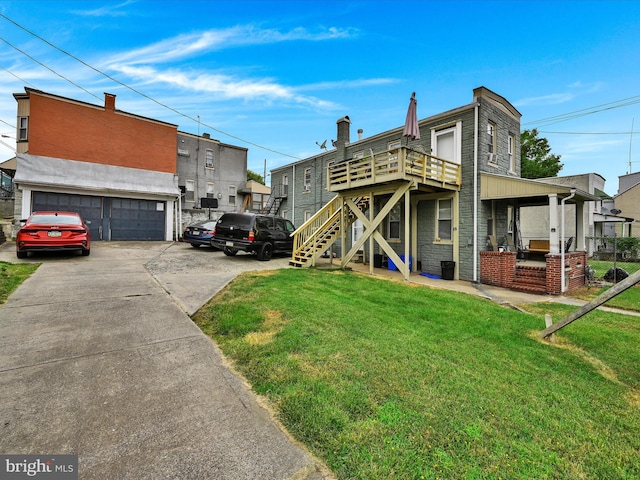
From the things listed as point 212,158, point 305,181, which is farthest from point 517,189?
point 212,158

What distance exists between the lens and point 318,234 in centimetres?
1255

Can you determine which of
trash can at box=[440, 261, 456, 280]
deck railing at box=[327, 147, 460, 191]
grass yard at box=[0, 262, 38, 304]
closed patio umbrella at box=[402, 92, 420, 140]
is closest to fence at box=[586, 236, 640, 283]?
trash can at box=[440, 261, 456, 280]

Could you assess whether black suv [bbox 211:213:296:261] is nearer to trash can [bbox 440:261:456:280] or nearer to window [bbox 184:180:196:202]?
trash can [bbox 440:261:456:280]

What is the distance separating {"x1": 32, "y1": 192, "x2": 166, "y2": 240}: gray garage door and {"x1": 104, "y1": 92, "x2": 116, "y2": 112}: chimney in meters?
6.31

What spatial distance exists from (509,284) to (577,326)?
475cm

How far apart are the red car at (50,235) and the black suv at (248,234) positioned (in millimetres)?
4544

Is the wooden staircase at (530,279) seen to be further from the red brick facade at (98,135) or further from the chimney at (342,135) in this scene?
the red brick facade at (98,135)

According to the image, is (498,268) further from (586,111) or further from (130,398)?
(586,111)

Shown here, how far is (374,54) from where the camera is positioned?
14.2m

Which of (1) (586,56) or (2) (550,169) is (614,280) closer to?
(1) (586,56)

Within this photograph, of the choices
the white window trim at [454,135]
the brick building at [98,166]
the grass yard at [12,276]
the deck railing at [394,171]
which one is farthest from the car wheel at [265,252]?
the brick building at [98,166]

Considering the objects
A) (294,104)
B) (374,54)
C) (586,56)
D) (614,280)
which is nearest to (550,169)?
(586,56)

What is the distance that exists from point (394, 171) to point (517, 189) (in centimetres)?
414

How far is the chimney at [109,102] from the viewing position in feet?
63.0
